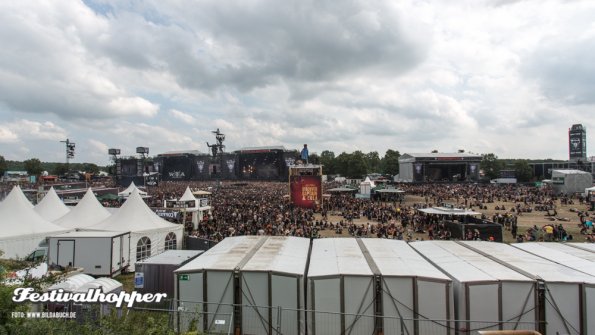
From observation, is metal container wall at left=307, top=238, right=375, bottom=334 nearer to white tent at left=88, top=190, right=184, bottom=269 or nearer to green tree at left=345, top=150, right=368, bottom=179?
white tent at left=88, top=190, right=184, bottom=269

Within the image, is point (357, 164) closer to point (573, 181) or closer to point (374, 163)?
point (374, 163)

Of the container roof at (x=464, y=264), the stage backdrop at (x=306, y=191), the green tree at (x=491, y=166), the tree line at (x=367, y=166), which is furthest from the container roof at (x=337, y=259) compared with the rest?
the green tree at (x=491, y=166)

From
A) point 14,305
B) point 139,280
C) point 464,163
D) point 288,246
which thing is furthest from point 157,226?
point 464,163

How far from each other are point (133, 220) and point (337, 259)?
40.6 ft

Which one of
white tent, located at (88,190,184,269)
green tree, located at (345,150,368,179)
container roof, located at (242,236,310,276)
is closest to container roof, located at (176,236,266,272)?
container roof, located at (242,236,310,276)

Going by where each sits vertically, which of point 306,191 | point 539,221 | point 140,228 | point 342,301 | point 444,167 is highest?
point 444,167

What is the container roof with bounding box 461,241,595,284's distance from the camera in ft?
28.1

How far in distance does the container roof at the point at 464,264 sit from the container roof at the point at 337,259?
7.66 feet

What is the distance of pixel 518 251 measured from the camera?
455 inches

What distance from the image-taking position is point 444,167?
314 ft

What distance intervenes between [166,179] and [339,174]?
6329 cm

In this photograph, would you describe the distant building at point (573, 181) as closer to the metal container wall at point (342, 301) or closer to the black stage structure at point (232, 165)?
the metal container wall at point (342, 301)

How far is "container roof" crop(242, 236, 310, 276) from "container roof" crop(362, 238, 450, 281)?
2.26 metres

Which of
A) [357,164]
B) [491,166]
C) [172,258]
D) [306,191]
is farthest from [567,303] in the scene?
[491,166]
